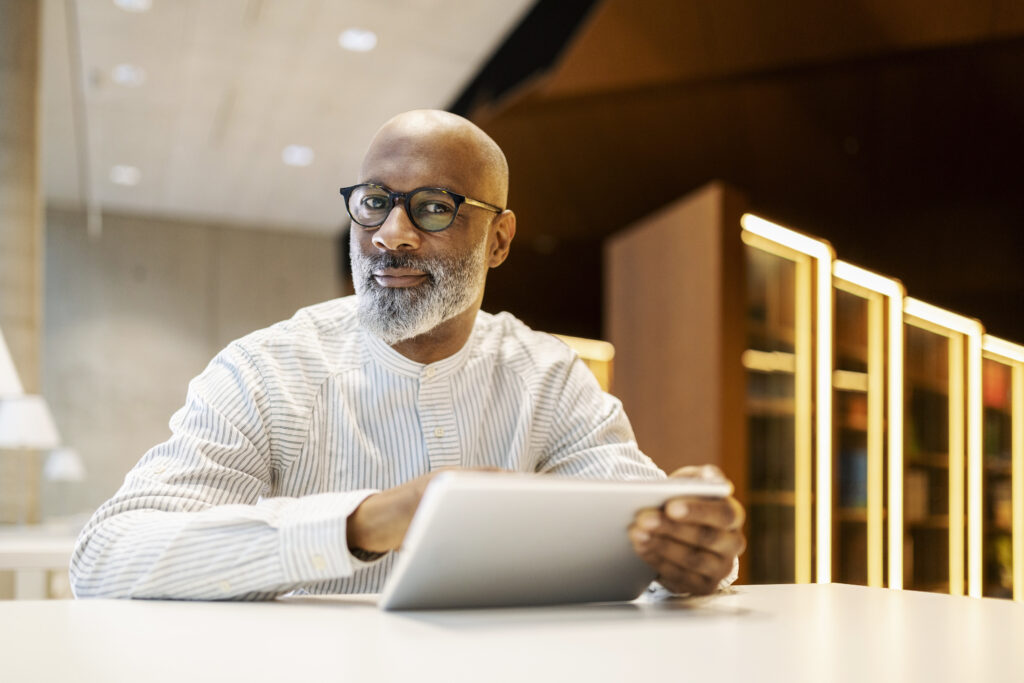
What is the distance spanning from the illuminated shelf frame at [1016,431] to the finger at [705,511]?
4360 mm

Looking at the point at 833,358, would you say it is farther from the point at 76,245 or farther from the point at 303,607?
the point at 76,245

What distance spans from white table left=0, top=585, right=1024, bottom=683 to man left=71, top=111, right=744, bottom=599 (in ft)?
0.49

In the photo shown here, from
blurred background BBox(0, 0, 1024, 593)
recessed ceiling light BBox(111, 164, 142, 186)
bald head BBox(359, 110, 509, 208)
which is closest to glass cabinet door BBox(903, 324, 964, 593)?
blurred background BBox(0, 0, 1024, 593)

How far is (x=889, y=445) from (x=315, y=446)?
358cm

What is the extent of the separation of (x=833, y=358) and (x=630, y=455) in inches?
108

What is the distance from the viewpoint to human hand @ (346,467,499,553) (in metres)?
0.94

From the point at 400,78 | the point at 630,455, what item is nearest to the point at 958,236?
the point at 400,78

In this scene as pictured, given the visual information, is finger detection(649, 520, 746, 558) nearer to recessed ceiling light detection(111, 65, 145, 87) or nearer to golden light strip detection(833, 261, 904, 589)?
golden light strip detection(833, 261, 904, 589)

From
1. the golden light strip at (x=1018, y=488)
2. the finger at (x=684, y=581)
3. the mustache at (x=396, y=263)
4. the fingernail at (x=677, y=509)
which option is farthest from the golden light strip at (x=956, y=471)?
the fingernail at (x=677, y=509)

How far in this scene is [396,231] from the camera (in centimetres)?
140

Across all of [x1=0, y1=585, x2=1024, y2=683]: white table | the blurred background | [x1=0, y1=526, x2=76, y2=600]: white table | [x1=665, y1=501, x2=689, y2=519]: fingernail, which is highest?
the blurred background

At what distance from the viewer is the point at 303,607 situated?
95 centimetres

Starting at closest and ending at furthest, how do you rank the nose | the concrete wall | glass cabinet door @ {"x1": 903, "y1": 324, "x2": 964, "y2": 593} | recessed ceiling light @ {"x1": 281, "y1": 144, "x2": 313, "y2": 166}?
the nose
glass cabinet door @ {"x1": 903, "y1": 324, "x2": 964, "y2": 593}
recessed ceiling light @ {"x1": 281, "y1": 144, "x2": 313, "y2": 166}
the concrete wall

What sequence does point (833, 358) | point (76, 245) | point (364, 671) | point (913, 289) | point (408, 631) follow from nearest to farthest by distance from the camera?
point (364, 671)
point (408, 631)
point (833, 358)
point (913, 289)
point (76, 245)
